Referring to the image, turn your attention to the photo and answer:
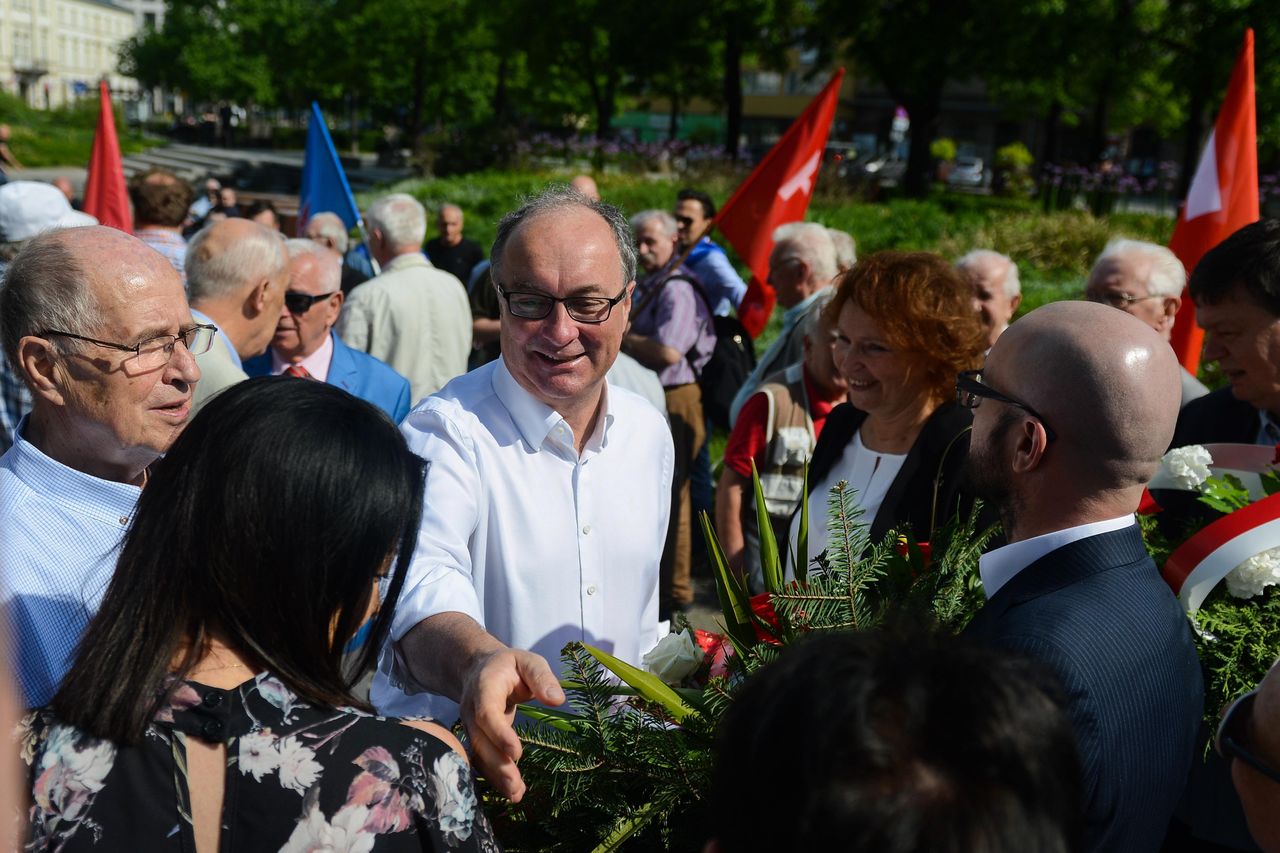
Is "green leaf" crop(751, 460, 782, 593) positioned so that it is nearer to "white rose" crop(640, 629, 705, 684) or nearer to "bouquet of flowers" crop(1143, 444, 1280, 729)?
"white rose" crop(640, 629, 705, 684)

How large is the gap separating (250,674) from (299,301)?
10.2 ft

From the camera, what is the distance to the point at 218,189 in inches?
496

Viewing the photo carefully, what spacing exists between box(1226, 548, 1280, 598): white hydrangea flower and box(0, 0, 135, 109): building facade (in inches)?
3381

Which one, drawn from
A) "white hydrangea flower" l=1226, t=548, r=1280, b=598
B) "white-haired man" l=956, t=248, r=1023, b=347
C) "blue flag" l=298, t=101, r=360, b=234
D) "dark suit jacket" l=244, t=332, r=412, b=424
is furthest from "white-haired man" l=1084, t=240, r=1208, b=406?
"blue flag" l=298, t=101, r=360, b=234

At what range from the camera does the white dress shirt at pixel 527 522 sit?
99.1 inches

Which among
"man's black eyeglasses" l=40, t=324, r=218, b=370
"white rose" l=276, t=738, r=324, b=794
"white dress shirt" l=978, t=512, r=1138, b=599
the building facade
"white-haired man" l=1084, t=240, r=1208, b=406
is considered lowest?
"white rose" l=276, t=738, r=324, b=794

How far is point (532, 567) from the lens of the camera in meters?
2.59

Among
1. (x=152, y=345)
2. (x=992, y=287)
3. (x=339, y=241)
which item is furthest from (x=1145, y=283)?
(x=339, y=241)

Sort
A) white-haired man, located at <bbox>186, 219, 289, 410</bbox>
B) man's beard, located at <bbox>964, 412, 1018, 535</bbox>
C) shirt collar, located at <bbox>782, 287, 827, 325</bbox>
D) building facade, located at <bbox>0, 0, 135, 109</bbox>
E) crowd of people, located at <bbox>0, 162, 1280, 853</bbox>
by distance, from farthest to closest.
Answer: building facade, located at <bbox>0, 0, 135, 109</bbox>, shirt collar, located at <bbox>782, 287, 827, 325</bbox>, white-haired man, located at <bbox>186, 219, 289, 410</bbox>, man's beard, located at <bbox>964, 412, 1018, 535</bbox>, crowd of people, located at <bbox>0, 162, 1280, 853</bbox>

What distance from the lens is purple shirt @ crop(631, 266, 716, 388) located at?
625cm

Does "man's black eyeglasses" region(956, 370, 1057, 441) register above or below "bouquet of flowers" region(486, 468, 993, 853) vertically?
above

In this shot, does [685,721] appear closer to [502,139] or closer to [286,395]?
[286,395]

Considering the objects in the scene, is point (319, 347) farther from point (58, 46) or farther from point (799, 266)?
point (58, 46)

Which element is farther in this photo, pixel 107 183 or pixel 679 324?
pixel 107 183
